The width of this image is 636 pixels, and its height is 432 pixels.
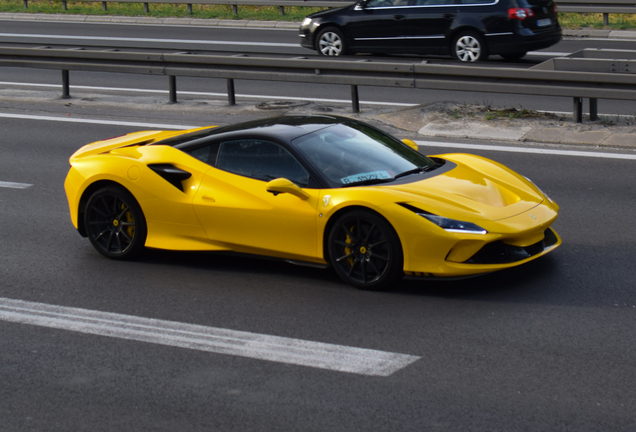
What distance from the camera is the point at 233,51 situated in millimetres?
15523

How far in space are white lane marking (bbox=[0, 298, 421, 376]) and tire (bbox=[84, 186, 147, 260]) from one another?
42.2 inches

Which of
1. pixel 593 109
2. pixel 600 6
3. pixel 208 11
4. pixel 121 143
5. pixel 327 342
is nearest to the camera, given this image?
pixel 327 342

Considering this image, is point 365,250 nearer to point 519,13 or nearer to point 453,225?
point 453,225

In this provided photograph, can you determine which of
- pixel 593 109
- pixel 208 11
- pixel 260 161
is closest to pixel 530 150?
pixel 593 109

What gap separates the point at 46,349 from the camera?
5.56 m

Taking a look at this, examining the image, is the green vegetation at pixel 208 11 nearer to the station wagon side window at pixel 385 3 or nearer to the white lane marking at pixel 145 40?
the white lane marking at pixel 145 40

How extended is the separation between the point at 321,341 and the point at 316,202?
1257 mm

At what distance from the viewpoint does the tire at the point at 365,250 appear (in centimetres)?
613

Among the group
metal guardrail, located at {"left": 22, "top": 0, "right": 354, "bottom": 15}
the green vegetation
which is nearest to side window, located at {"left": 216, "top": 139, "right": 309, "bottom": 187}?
the green vegetation

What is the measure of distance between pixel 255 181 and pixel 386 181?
3.41 feet

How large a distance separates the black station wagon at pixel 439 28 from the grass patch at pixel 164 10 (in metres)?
8.53

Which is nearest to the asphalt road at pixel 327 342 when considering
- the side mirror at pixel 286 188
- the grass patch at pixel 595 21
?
the side mirror at pixel 286 188

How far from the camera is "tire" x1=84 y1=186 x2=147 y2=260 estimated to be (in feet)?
23.5

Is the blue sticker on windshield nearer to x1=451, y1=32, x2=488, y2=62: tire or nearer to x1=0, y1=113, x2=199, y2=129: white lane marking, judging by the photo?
x1=0, y1=113, x2=199, y2=129: white lane marking
